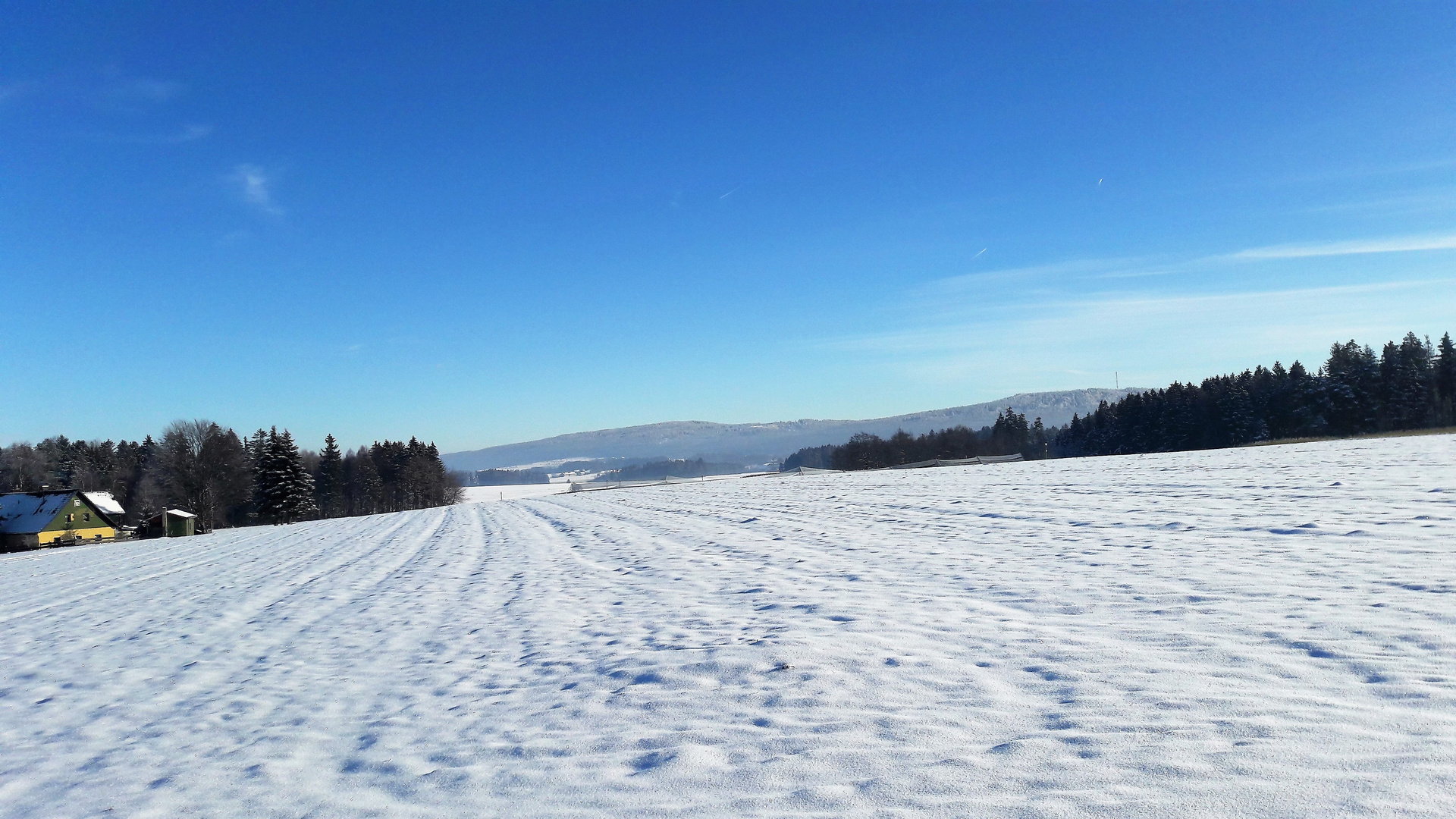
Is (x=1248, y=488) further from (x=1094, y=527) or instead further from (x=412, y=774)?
(x=412, y=774)

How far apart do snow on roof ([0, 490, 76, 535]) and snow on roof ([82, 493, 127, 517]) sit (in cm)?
208

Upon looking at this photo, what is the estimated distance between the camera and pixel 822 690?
435 cm

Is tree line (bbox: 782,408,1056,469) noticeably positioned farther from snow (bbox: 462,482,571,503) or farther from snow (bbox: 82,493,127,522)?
snow (bbox: 82,493,127,522)

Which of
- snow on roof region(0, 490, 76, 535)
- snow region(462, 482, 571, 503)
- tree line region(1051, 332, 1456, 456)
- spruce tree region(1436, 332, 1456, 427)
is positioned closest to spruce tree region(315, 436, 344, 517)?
snow region(462, 482, 571, 503)

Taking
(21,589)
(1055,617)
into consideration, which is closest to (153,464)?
(21,589)

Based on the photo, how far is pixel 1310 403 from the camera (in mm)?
59688

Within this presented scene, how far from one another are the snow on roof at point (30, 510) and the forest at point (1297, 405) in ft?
249

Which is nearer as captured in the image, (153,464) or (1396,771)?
(1396,771)

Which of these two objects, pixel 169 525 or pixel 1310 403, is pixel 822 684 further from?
pixel 1310 403

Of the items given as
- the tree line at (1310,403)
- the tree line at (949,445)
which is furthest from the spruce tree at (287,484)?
the tree line at (1310,403)

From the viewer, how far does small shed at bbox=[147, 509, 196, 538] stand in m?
43.1

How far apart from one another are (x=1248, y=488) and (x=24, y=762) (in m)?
16.6

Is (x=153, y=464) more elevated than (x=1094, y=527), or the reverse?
(x=153, y=464)

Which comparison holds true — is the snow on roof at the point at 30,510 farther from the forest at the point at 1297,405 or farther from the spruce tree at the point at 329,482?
the forest at the point at 1297,405
